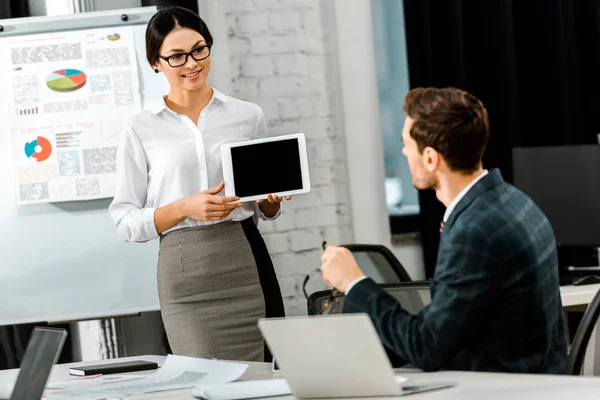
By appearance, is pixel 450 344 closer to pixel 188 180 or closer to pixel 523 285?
pixel 523 285

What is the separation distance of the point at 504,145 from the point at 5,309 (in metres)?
2.02

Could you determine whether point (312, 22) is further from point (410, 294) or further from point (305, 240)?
point (410, 294)

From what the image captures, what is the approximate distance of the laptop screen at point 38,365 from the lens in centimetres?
139

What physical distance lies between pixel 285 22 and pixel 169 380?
2020mm

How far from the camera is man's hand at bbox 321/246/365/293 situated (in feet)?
5.31

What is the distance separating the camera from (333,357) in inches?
54.7

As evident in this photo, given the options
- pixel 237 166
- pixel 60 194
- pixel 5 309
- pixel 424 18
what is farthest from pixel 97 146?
pixel 424 18

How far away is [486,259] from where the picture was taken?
1.55 metres

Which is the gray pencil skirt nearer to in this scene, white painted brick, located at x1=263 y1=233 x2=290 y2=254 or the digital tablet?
the digital tablet

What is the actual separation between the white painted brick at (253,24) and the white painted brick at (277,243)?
0.75 metres

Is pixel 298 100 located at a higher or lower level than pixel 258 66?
lower

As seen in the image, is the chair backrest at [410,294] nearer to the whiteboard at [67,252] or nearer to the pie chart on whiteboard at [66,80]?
the whiteboard at [67,252]

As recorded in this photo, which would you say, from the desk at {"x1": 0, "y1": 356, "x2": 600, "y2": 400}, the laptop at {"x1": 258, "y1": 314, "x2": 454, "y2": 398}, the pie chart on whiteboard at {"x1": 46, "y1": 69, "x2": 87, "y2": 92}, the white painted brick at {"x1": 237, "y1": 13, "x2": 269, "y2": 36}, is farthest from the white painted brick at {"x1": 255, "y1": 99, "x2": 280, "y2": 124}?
the laptop at {"x1": 258, "y1": 314, "x2": 454, "y2": 398}

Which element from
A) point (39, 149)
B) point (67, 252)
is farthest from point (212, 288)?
point (39, 149)
